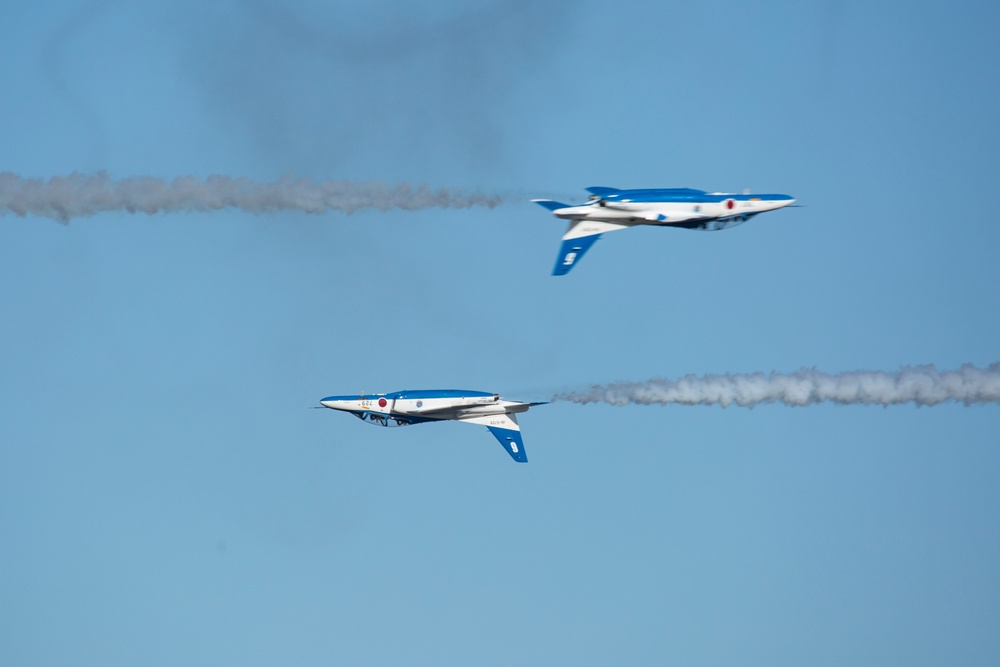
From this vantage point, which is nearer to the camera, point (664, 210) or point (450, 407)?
point (664, 210)

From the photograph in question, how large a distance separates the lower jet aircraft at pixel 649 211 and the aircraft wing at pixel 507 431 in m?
8.89

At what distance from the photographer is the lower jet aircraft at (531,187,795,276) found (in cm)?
6488

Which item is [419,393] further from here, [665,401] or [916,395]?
[916,395]

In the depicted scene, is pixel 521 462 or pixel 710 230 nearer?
pixel 710 230

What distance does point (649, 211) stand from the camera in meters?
64.9

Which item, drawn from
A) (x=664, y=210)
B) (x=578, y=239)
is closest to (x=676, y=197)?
(x=664, y=210)

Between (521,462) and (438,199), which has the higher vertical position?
(438,199)

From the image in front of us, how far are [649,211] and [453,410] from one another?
45.0 feet

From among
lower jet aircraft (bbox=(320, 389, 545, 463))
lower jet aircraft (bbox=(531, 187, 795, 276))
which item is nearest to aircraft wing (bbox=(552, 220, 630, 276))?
lower jet aircraft (bbox=(531, 187, 795, 276))

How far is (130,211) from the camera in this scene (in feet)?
211

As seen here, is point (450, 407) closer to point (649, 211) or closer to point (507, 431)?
point (507, 431)

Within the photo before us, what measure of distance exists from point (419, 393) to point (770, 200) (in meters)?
19.0

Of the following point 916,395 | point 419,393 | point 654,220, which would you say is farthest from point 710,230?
point 419,393

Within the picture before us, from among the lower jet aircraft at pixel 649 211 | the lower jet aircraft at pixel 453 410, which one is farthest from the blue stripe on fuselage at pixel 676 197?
the lower jet aircraft at pixel 453 410
